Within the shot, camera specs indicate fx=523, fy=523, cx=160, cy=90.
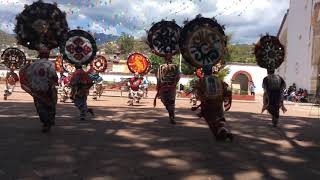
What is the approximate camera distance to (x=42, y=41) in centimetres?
1142

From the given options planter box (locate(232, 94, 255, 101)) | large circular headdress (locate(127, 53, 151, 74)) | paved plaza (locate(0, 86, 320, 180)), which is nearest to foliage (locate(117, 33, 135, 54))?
planter box (locate(232, 94, 255, 101))

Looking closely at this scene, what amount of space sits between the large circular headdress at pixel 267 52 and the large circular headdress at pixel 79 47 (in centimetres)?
424

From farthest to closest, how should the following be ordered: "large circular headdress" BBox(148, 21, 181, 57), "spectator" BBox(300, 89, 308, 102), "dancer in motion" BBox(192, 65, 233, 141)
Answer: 1. "spectator" BBox(300, 89, 308, 102)
2. "large circular headdress" BBox(148, 21, 181, 57)
3. "dancer in motion" BBox(192, 65, 233, 141)

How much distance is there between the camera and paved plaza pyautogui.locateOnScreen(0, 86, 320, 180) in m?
6.79

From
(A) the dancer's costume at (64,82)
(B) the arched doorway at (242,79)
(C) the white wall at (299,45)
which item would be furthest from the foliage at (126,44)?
(A) the dancer's costume at (64,82)

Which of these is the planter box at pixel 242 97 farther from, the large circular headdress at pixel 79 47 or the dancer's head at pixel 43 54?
the dancer's head at pixel 43 54

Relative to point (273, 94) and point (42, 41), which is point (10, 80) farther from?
point (273, 94)

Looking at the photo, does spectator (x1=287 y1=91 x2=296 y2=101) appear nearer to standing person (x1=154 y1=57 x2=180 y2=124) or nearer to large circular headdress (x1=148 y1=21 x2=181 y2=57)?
large circular headdress (x1=148 y1=21 x2=181 y2=57)

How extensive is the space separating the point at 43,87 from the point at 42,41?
221cm

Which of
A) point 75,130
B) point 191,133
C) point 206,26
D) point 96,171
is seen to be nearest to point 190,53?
point 206,26

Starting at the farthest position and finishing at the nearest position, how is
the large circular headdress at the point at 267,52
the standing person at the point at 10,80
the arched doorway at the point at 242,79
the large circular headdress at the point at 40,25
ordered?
the arched doorway at the point at 242,79 < the standing person at the point at 10,80 < the large circular headdress at the point at 267,52 < the large circular headdress at the point at 40,25

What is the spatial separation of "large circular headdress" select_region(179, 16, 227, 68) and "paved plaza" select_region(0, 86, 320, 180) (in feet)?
4.89

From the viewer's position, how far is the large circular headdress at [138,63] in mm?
19203

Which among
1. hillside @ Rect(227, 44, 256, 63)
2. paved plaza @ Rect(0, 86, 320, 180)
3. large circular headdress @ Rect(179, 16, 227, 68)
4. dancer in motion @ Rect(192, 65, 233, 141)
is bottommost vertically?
paved plaza @ Rect(0, 86, 320, 180)
